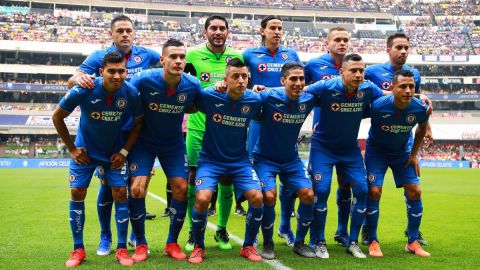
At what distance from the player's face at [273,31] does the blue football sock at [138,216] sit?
275cm

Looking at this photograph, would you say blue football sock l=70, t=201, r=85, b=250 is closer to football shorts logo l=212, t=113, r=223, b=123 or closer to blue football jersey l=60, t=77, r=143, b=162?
blue football jersey l=60, t=77, r=143, b=162

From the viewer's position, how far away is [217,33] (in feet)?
21.7

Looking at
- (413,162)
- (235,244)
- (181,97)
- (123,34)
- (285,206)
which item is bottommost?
(235,244)

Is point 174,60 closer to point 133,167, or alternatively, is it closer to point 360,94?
point 133,167

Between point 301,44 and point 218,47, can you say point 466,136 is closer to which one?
point 301,44

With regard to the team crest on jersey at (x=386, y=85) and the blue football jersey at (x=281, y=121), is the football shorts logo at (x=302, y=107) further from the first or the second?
the team crest on jersey at (x=386, y=85)

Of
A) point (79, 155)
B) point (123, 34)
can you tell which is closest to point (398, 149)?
point (123, 34)

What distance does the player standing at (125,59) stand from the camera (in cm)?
604

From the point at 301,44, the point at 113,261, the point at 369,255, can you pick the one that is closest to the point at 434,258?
the point at 369,255

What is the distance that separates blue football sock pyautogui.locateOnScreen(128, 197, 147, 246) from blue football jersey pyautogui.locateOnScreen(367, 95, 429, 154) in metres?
2.91

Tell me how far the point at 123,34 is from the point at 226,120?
67.3 inches

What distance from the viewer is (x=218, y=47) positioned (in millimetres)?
6742

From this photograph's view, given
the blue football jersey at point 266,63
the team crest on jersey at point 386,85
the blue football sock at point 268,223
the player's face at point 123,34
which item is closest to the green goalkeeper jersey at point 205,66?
the blue football jersey at point 266,63

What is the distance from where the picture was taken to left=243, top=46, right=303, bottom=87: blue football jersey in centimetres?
709
